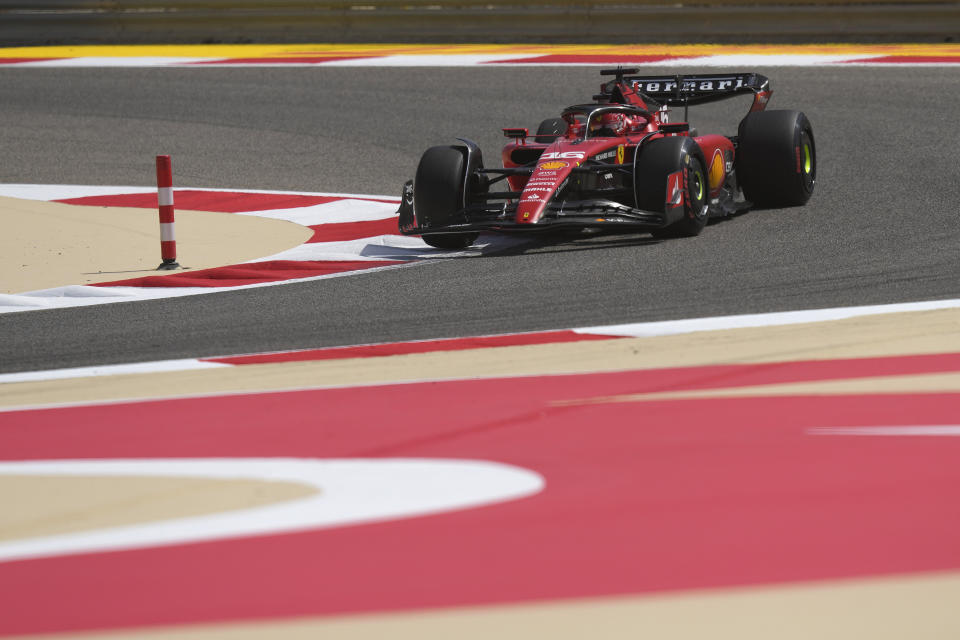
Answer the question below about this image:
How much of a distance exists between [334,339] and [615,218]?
9.15ft

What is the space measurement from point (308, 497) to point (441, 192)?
5399mm

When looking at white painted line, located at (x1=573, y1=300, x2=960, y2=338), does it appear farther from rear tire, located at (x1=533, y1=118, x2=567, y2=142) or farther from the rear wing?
the rear wing

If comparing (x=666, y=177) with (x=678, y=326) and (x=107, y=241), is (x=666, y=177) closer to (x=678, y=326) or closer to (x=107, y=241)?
(x=678, y=326)

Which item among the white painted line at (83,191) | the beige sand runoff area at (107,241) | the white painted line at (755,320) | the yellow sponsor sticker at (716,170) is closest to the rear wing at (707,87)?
the yellow sponsor sticker at (716,170)

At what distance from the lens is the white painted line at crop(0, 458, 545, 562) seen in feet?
10.8

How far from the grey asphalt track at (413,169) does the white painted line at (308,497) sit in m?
1.73

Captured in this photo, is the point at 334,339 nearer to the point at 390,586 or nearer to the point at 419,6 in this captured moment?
the point at 390,586

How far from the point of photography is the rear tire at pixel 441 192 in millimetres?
8805

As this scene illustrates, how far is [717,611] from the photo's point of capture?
9.04 ft

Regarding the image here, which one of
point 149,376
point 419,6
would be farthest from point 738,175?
point 419,6

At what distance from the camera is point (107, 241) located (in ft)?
30.5

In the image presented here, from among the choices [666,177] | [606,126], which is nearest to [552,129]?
[606,126]

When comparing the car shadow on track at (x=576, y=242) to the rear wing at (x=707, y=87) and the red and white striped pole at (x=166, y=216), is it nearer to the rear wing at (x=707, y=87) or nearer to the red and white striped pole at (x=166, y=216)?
the rear wing at (x=707, y=87)

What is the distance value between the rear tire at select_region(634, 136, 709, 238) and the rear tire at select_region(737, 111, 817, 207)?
110 centimetres
